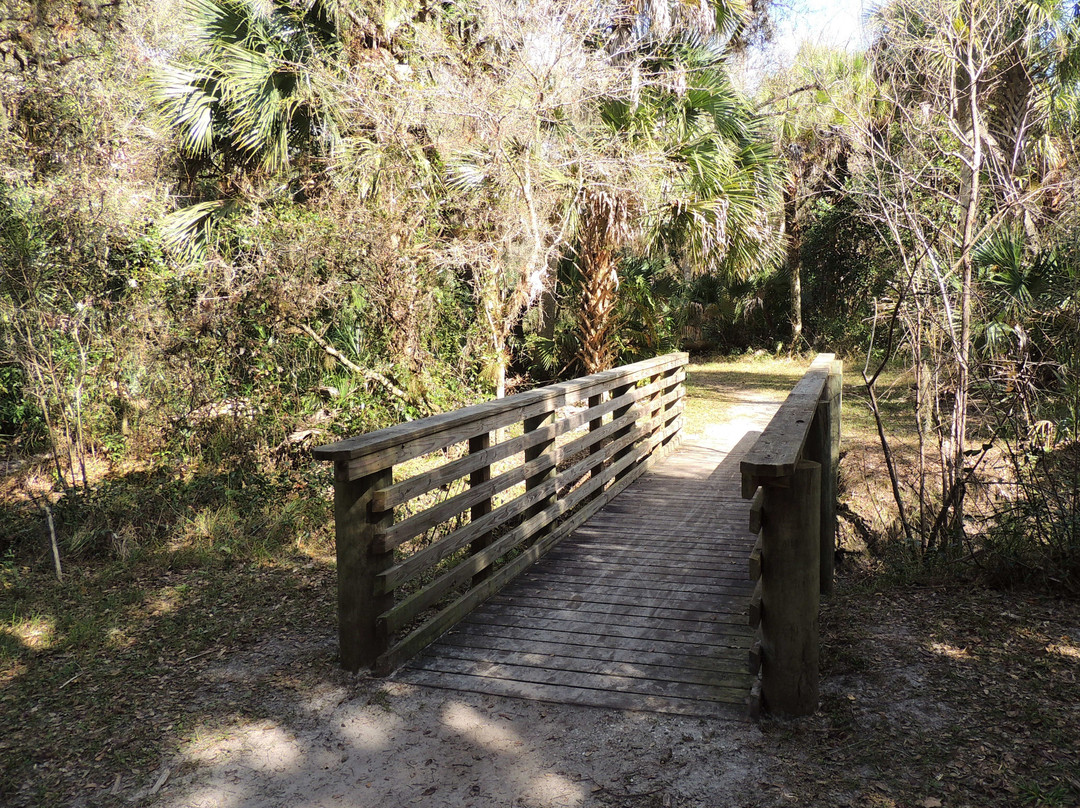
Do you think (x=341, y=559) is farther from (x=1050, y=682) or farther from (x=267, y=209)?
(x=267, y=209)

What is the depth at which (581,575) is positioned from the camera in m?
5.43

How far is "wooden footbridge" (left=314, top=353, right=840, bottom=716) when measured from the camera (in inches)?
136

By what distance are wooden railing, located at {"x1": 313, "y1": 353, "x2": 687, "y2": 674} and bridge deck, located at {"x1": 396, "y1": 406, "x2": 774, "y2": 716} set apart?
0.17 metres

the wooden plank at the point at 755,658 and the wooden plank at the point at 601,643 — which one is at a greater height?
the wooden plank at the point at 755,658

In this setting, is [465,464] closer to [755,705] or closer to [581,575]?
[581,575]

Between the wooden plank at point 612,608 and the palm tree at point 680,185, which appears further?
the palm tree at point 680,185

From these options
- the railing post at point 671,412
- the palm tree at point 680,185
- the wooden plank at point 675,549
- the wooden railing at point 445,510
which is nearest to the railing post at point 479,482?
the wooden railing at point 445,510

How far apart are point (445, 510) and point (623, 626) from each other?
1167 mm

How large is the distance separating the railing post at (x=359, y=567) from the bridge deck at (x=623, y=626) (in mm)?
253

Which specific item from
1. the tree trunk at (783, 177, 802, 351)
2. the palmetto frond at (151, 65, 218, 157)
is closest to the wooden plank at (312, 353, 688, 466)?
the palmetto frond at (151, 65, 218, 157)

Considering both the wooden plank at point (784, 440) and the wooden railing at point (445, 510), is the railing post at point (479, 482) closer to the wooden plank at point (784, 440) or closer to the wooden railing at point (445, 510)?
the wooden railing at point (445, 510)

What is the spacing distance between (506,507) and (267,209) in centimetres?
503

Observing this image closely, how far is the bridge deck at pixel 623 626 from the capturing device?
3.77 meters

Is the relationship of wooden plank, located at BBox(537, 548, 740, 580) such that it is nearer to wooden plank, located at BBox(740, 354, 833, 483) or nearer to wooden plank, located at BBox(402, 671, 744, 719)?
wooden plank, located at BBox(740, 354, 833, 483)
